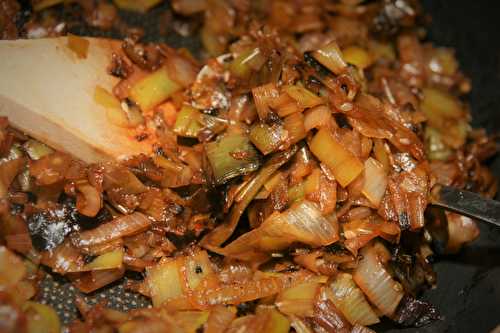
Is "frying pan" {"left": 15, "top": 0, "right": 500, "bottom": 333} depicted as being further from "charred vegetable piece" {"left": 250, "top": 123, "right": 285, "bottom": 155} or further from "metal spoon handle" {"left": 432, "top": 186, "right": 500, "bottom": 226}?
"charred vegetable piece" {"left": 250, "top": 123, "right": 285, "bottom": 155}

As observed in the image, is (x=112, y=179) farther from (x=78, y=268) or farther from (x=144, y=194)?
(x=78, y=268)

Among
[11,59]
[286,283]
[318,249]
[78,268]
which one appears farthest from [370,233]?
[11,59]

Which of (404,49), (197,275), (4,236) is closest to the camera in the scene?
(4,236)

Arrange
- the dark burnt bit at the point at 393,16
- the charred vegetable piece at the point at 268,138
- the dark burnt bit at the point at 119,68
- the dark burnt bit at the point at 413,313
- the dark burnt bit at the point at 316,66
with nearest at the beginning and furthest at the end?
1. the charred vegetable piece at the point at 268,138
2. the dark burnt bit at the point at 413,313
3. the dark burnt bit at the point at 316,66
4. the dark burnt bit at the point at 119,68
5. the dark burnt bit at the point at 393,16

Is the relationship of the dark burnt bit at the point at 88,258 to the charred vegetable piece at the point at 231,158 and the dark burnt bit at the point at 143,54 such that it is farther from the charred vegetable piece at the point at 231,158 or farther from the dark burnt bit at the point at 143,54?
the dark burnt bit at the point at 143,54

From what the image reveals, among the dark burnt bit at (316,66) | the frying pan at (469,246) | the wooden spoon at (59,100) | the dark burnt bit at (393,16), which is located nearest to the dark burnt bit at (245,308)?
the frying pan at (469,246)

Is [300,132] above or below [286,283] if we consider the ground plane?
above

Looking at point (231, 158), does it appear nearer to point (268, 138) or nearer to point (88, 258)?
point (268, 138)
